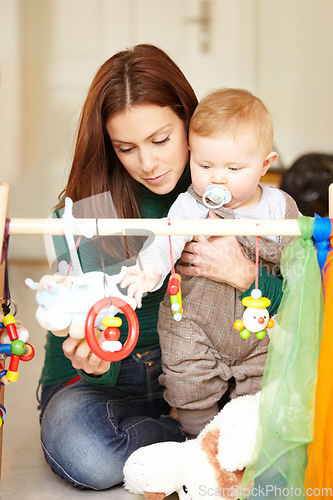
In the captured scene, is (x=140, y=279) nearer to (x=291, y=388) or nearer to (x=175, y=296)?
(x=175, y=296)

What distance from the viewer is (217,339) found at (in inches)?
46.9

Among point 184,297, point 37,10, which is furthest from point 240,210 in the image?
point 37,10

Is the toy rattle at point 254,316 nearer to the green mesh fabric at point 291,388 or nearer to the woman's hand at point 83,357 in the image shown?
the green mesh fabric at point 291,388

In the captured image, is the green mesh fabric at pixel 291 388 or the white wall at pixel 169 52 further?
the white wall at pixel 169 52

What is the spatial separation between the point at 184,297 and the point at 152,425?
0.28 meters

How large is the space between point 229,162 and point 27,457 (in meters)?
0.75

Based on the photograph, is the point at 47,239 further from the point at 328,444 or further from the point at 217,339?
the point at 328,444

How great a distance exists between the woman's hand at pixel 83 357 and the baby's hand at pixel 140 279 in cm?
13

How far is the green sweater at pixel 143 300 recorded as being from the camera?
1.20 meters

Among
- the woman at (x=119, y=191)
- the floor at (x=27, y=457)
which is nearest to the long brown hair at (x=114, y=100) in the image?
the woman at (x=119, y=191)

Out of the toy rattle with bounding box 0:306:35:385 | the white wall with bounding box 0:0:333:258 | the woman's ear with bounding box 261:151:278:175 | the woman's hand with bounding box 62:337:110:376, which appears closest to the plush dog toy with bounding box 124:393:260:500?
the woman's hand with bounding box 62:337:110:376

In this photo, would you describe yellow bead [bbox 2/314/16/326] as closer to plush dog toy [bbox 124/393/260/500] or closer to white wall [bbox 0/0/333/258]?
plush dog toy [bbox 124/393/260/500]

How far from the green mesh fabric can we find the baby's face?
184mm

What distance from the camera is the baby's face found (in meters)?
1.08
